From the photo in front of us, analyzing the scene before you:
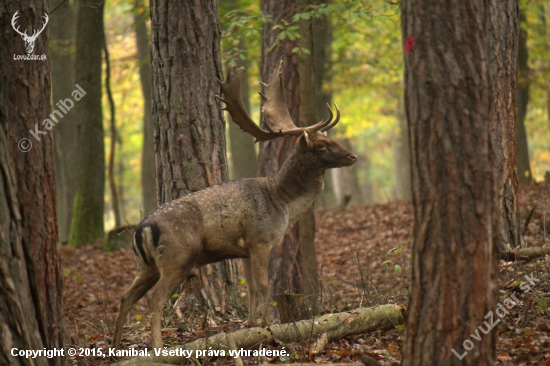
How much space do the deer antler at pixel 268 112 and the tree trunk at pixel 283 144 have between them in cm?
371

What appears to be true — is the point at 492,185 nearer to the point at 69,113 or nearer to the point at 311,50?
the point at 311,50

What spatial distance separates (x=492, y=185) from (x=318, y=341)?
8.72 ft

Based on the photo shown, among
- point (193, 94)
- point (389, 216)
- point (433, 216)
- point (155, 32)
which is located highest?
point (155, 32)

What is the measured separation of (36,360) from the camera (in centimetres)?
475

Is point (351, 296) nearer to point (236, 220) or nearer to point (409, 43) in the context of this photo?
point (236, 220)

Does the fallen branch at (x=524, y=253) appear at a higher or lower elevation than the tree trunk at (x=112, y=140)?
lower

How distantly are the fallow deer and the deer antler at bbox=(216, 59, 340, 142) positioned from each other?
0.01 meters

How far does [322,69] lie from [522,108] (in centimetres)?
624

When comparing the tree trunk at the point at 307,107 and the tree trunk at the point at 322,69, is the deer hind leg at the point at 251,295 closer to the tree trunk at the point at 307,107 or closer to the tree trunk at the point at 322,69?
the tree trunk at the point at 307,107

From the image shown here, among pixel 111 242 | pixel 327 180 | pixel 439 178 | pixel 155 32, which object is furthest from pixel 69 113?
pixel 439 178

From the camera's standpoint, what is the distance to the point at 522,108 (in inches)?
724

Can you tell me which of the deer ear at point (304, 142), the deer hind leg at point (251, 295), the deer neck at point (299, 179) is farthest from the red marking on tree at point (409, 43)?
the deer hind leg at point (251, 295)

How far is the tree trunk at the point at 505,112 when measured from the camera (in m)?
9.33

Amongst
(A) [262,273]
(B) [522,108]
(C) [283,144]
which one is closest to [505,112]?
(C) [283,144]
